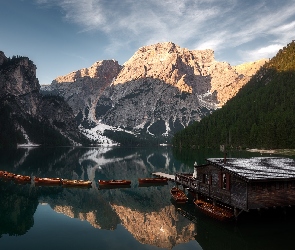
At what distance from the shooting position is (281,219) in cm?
4350

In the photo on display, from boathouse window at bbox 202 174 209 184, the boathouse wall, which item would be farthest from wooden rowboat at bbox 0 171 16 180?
boathouse window at bbox 202 174 209 184

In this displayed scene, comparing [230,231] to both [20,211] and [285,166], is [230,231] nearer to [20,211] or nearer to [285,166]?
[285,166]

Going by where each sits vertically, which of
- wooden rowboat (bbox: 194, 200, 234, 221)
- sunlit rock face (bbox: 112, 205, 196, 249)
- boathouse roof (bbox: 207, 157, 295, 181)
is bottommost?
sunlit rock face (bbox: 112, 205, 196, 249)

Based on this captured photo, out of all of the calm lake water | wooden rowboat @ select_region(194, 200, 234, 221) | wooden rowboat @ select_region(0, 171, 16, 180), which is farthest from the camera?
wooden rowboat @ select_region(0, 171, 16, 180)

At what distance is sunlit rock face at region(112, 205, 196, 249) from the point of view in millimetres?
37862

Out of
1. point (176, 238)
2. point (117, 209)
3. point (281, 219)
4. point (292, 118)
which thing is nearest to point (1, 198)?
point (117, 209)

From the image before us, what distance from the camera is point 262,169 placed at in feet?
150

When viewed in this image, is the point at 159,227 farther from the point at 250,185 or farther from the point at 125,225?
the point at 250,185

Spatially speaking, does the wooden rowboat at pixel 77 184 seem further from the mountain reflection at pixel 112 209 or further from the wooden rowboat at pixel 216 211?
the wooden rowboat at pixel 216 211

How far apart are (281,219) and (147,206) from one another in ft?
75.4

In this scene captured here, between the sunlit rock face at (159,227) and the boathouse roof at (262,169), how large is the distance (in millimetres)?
10173

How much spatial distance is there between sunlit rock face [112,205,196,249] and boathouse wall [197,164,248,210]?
6.17m

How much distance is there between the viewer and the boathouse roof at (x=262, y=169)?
40.7 m

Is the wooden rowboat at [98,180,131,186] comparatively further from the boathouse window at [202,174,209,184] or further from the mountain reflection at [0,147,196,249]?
the boathouse window at [202,174,209,184]
